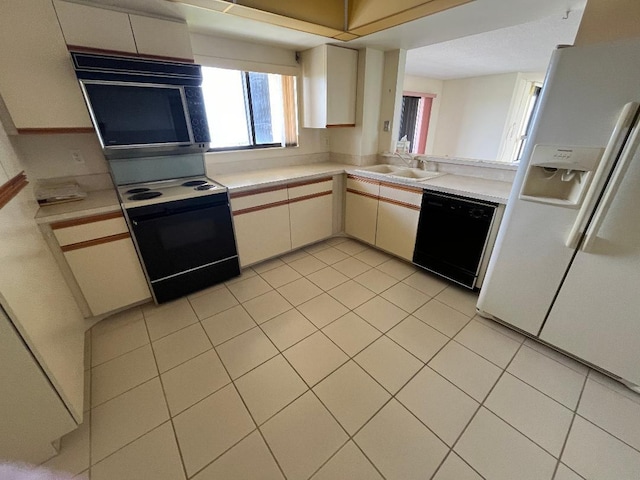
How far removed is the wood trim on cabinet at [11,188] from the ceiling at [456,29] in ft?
3.92

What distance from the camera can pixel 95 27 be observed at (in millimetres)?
1680

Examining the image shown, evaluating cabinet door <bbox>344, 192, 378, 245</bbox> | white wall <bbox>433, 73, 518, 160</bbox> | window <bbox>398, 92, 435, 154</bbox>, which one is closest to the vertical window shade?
cabinet door <bbox>344, 192, 378, 245</bbox>

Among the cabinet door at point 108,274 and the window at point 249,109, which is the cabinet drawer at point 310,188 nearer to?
the window at point 249,109

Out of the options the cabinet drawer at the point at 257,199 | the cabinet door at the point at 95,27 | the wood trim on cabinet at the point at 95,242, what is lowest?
the wood trim on cabinet at the point at 95,242

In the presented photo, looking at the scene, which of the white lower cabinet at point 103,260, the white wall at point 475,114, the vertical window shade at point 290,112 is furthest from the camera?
the white wall at point 475,114

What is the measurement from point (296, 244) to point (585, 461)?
245 cm

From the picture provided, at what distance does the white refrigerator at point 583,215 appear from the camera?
47.8 inches

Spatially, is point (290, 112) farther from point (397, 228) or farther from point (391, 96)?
point (397, 228)

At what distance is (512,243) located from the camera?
1686 millimetres

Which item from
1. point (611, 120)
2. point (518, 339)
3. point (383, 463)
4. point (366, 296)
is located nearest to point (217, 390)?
point (383, 463)

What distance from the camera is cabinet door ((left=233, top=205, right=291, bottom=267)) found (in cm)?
244

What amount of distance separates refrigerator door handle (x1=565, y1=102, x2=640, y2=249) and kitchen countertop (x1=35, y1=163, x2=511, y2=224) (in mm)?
482

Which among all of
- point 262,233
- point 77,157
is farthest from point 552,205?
point 77,157

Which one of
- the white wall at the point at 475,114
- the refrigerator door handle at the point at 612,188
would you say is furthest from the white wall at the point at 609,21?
the white wall at the point at 475,114
